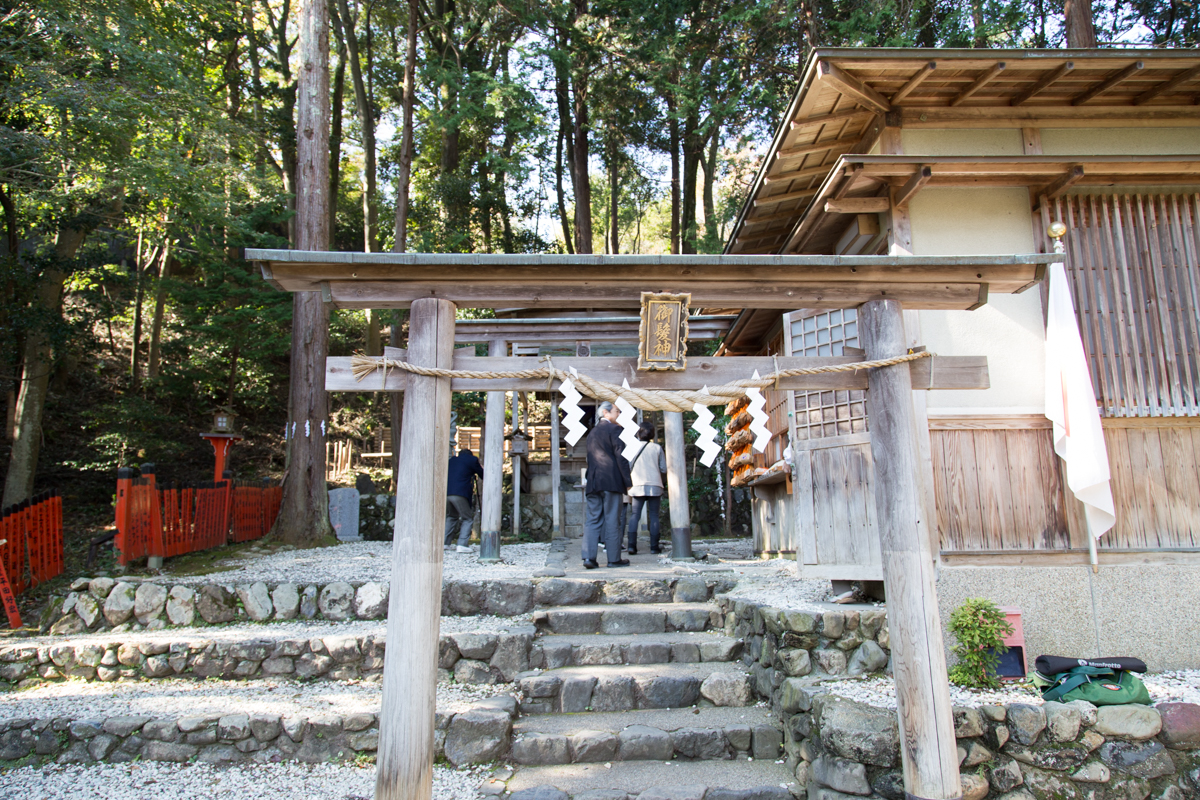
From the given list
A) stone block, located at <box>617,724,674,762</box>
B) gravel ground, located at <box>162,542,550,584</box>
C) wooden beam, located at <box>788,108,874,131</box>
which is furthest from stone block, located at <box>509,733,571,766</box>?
wooden beam, located at <box>788,108,874,131</box>

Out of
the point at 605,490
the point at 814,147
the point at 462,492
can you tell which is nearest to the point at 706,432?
the point at 814,147

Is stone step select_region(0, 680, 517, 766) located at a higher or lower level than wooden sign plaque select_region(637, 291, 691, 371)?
lower

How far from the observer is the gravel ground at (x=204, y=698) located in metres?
5.44

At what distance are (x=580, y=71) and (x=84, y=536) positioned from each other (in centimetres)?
1618

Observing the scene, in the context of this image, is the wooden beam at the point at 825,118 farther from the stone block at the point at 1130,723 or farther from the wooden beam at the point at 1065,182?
the stone block at the point at 1130,723

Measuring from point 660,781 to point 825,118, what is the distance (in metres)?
5.64

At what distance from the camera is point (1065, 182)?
18.5 ft

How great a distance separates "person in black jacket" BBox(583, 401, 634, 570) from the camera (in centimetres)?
815

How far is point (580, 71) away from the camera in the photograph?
758 inches

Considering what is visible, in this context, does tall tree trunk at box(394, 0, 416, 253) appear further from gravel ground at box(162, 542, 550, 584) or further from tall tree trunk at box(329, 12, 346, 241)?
gravel ground at box(162, 542, 550, 584)

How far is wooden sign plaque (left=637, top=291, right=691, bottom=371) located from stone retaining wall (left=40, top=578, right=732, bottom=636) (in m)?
3.42

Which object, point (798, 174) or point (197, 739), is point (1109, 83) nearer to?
point (798, 174)

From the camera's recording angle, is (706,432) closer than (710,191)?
Yes

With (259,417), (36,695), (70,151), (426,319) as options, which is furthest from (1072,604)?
(259,417)
